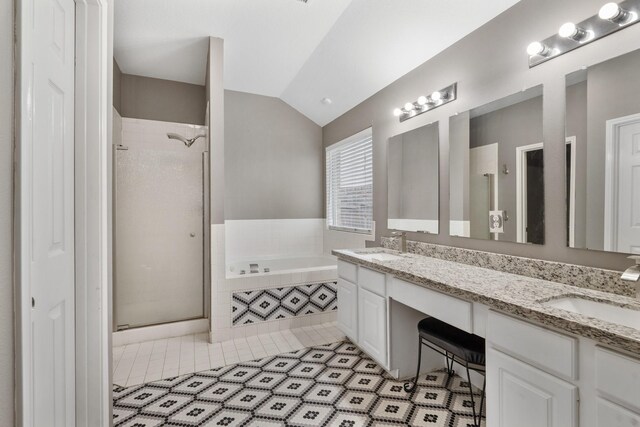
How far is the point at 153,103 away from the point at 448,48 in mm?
3025

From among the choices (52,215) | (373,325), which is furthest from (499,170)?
(52,215)

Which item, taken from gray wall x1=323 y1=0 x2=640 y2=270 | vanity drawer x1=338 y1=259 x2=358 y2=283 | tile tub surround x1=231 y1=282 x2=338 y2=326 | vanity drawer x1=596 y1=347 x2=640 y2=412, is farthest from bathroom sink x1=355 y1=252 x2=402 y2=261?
vanity drawer x1=596 y1=347 x2=640 y2=412

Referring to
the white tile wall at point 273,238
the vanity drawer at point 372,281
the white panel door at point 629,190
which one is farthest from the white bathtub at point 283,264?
the white panel door at point 629,190

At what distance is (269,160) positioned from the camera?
4105mm

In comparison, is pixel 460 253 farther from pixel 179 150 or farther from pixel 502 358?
pixel 179 150

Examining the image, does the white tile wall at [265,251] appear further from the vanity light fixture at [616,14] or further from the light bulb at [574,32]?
the vanity light fixture at [616,14]

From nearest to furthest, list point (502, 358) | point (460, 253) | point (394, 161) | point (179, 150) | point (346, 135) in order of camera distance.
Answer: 1. point (502, 358)
2. point (460, 253)
3. point (394, 161)
4. point (179, 150)
5. point (346, 135)

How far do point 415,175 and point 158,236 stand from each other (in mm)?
2523

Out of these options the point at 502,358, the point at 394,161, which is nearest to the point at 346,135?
the point at 394,161

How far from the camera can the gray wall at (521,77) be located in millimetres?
1501

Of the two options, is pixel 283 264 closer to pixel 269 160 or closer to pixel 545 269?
pixel 269 160

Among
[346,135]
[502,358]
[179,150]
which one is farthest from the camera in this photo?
[346,135]

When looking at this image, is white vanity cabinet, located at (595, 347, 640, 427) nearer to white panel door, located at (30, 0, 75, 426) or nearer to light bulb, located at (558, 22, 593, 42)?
light bulb, located at (558, 22, 593, 42)

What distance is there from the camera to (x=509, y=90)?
1.86m
